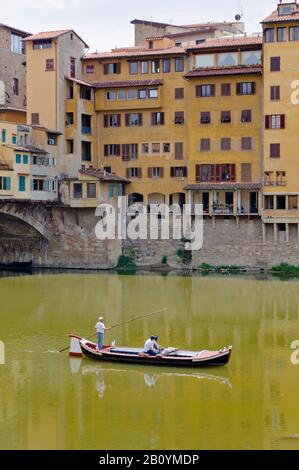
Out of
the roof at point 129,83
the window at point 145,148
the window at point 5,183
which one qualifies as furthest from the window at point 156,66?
the window at point 5,183

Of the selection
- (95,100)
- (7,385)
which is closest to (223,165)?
(95,100)

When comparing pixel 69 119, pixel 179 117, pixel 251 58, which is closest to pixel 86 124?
pixel 69 119

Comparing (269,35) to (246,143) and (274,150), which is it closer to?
(274,150)

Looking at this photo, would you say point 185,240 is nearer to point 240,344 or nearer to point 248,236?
point 248,236

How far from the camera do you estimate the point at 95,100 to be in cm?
6209

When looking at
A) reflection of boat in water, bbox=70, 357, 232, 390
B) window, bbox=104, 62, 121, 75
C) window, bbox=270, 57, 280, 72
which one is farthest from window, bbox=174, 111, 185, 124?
reflection of boat in water, bbox=70, 357, 232, 390

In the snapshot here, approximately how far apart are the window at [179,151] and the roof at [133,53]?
585cm

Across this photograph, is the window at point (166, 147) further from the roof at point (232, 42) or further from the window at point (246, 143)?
the roof at point (232, 42)

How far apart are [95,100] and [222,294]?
20436 mm

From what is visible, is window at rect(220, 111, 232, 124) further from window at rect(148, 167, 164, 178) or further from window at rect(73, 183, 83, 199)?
window at rect(73, 183, 83, 199)

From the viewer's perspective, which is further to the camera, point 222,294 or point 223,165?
point 223,165

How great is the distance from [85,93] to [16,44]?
1200 centimetres

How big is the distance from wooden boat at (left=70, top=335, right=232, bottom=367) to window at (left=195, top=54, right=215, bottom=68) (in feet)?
102

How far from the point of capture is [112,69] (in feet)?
205
